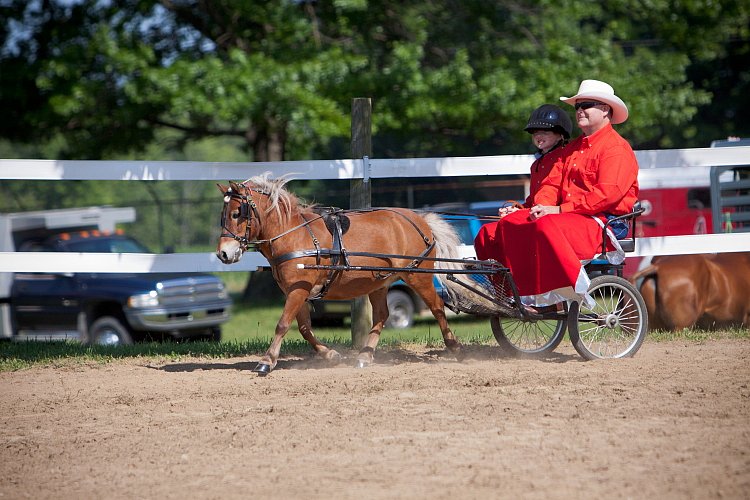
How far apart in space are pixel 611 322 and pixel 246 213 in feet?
10.1

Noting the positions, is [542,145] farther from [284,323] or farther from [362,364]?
[284,323]

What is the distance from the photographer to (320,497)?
4.25m

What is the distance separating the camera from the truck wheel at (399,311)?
640 inches

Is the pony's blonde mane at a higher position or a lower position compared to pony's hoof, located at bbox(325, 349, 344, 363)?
higher

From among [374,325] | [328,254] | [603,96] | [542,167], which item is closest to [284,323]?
[328,254]

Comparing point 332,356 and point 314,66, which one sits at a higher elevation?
point 314,66

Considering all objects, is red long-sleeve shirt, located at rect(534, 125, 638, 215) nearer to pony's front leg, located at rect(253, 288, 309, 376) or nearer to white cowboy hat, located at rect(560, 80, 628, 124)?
white cowboy hat, located at rect(560, 80, 628, 124)

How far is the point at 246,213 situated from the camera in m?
7.15

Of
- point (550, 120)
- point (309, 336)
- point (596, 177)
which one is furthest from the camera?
point (309, 336)

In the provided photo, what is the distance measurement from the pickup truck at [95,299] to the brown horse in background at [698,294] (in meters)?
6.64

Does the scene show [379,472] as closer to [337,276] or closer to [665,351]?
[337,276]

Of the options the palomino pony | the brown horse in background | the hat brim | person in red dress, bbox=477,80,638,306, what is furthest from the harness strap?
the brown horse in background

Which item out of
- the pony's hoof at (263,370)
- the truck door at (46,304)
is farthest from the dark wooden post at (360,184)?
the truck door at (46,304)

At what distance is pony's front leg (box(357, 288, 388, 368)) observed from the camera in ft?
25.2
